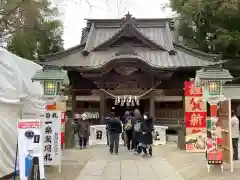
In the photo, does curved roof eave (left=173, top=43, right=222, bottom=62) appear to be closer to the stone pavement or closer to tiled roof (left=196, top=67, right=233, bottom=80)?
the stone pavement

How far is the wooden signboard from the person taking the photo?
995cm

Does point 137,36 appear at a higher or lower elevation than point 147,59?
higher

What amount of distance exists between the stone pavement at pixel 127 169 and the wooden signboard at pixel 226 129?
1556mm

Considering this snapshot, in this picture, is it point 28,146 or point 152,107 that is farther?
point 152,107

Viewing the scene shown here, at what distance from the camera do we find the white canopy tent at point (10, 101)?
8.89 metres

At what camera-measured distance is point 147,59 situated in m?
23.0

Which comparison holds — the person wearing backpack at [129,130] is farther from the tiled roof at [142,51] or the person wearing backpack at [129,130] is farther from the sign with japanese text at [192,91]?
the tiled roof at [142,51]

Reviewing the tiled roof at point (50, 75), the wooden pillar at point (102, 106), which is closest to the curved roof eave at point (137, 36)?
the wooden pillar at point (102, 106)

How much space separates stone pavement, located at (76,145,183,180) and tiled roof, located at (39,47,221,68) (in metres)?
9.30

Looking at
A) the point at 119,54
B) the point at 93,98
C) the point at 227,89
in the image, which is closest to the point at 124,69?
the point at 119,54

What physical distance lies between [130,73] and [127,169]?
1245cm

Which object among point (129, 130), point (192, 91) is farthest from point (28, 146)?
point (192, 91)

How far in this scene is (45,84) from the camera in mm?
11102

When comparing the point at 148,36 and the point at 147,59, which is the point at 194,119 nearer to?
the point at 147,59
